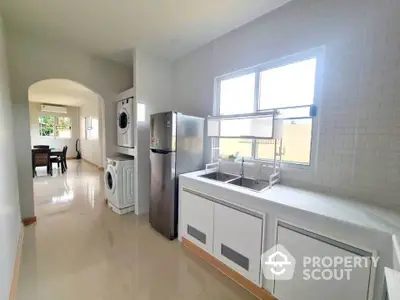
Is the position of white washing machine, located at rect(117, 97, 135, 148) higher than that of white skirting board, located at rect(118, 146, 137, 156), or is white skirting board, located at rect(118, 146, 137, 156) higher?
white washing machine, located at rect(117, 97, 135, 148)

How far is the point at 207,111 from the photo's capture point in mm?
2916

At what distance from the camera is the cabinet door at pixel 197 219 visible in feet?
6.70

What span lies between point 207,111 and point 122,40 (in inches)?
65.2

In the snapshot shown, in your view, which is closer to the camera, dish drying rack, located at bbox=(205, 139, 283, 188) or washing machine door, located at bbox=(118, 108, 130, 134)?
dish drying rack, located at bbox=(205, 139, 283, 188)

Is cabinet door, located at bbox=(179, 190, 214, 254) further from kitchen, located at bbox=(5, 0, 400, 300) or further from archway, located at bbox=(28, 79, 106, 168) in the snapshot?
archway, located at bbox=(28, 79, 106, 168)

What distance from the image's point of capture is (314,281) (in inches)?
52.8

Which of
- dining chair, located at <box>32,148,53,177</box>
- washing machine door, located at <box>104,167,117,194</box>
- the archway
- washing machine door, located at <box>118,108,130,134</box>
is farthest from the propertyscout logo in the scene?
the archway

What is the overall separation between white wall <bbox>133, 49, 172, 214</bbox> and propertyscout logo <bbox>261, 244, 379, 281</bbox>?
231cm

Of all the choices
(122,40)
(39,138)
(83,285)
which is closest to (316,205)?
(83,285)

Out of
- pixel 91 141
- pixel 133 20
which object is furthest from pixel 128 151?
pixel 91 141

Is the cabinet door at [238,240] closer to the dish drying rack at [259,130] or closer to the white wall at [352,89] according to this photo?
the dish drying rack at [259,130]

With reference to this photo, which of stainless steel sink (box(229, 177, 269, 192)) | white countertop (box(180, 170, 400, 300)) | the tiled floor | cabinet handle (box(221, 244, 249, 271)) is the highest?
white countertop (box(180, 170, 400, 300))

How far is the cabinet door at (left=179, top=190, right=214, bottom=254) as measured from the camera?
2.04 m

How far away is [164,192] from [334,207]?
6.23 feet
